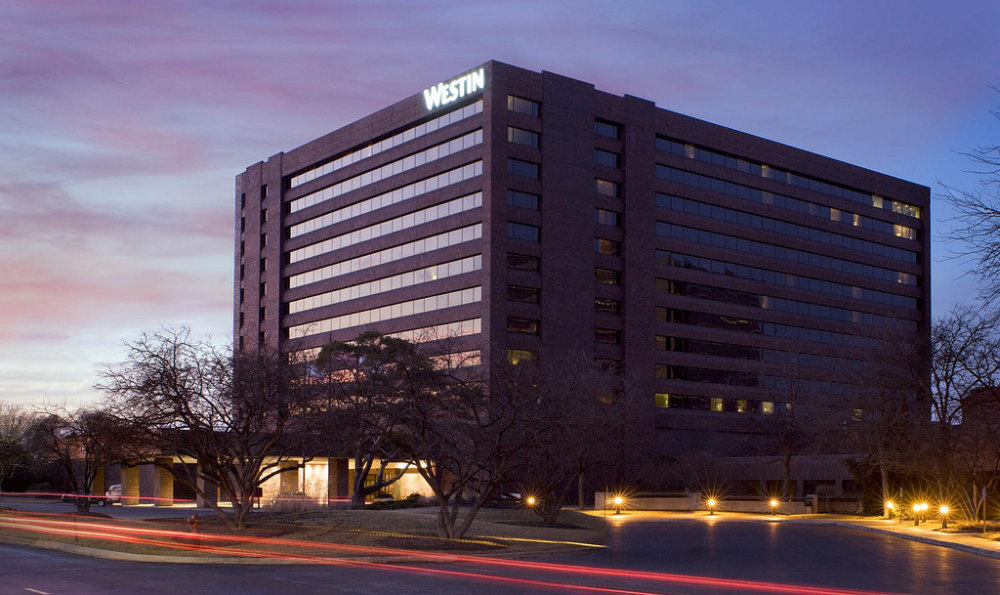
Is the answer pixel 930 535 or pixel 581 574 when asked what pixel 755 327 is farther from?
pixel 581 574

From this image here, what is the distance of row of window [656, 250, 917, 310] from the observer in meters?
106

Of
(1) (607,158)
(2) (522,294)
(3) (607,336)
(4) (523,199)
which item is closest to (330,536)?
(2) (522,294)

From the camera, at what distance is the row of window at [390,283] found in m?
94.6

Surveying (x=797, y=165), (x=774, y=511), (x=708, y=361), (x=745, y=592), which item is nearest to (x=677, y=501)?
(x=774, y=511)

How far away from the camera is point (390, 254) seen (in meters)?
104

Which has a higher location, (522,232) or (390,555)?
(522,232)

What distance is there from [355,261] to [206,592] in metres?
89.7

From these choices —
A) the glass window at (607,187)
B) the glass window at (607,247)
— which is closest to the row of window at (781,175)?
the glass window at (607,187)

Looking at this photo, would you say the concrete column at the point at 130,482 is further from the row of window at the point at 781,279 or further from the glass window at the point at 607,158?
the row of window at the point at 781,279

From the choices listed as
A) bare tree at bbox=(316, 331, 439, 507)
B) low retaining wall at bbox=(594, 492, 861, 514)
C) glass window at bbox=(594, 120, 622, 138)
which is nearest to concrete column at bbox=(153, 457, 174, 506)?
bare tree at bbox=(316, 331, 439, 507)

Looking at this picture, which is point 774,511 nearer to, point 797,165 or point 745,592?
point 745,592

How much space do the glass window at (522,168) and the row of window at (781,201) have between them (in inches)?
642

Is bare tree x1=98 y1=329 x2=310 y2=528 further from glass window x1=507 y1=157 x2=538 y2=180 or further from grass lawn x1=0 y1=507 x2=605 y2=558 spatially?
glass window x1=507 y1=157 x2=538 y2=180

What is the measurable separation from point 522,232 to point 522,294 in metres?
5.65
